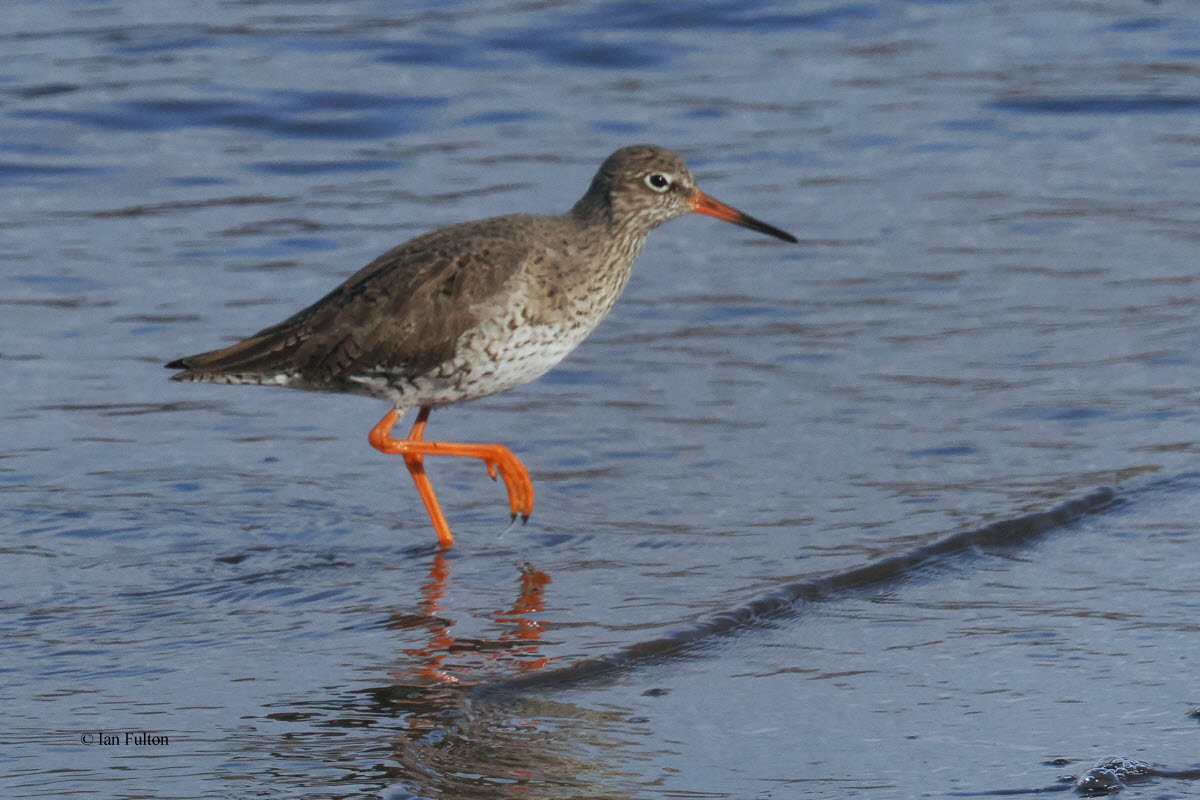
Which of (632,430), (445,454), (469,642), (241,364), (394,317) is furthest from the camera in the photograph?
(632,430)

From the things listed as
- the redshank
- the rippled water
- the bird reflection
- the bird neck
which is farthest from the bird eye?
the bird reflection

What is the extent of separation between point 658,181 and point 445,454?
1.63 meters

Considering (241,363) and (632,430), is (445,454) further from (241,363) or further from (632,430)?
(632,430)

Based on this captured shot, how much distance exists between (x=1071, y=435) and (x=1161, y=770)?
3.56 m

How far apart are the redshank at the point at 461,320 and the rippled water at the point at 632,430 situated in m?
0.52

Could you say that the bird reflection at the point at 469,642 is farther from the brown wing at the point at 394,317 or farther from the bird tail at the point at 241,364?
the bird tail at the point at 241,364

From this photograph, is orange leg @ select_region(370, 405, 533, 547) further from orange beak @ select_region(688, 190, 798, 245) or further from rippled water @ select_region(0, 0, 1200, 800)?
orange beak @ select_region(688, 190, 798, 245)

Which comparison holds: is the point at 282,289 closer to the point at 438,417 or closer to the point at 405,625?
the point at 438,417

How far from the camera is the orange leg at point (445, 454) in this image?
7508mm

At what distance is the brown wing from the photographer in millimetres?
7508

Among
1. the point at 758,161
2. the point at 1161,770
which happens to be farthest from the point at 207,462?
the point at 758,161

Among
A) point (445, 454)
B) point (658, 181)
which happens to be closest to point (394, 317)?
point (445, 454)

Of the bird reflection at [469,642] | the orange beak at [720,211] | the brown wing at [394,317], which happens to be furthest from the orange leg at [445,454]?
the orange beak at [720,211]

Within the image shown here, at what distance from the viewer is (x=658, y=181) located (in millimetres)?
8188
